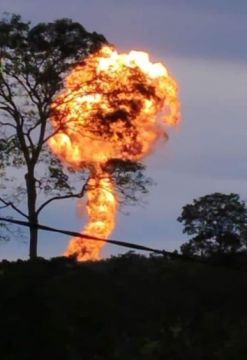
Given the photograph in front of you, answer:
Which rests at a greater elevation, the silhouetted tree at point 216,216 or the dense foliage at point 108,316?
the silhouetted tree at point 216,216

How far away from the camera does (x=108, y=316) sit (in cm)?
A: 1245

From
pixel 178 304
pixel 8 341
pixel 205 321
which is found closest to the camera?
pixel 8 341

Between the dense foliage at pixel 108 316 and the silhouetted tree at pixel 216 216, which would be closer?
the dense foliage at pixel 108 316

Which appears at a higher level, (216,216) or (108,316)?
(216,216)

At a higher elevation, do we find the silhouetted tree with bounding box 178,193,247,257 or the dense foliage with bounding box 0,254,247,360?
the silhouetted tree with bounding box 178,193,247,257

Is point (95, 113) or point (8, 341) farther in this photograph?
point (95, 113)

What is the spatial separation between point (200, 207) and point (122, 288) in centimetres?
→ 3481

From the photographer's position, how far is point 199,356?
12.0m

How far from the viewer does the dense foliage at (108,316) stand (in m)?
11.8

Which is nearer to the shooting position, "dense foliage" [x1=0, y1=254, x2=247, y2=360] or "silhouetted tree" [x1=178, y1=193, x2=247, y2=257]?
"dense foliage" [x1=0, y1=254, x2=247, y2=360]

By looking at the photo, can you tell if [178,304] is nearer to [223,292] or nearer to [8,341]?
[223,292]

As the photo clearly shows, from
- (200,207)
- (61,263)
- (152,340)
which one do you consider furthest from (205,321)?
(200,207)

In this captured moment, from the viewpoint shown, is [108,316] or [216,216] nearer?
[108,316]

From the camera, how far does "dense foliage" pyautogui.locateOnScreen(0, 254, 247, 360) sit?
1180cm
